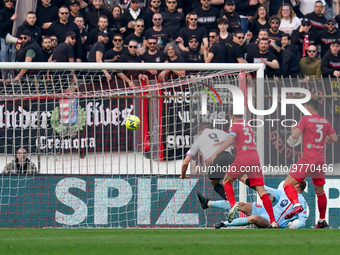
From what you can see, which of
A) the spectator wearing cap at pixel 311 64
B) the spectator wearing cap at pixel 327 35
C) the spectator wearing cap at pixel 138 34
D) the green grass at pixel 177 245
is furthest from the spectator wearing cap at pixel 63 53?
the green grass at pixel 177 245

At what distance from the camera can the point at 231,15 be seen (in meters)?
13.7

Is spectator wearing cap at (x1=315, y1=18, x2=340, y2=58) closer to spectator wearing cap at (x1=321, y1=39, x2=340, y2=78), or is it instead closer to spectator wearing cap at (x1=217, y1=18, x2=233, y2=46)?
spectator wearing cap at (x1=321, y1=39, x2=340, y2=78)

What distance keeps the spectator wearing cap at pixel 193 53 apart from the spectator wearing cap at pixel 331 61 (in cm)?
237

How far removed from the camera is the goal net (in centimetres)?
1077

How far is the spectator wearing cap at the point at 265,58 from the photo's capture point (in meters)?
12.3

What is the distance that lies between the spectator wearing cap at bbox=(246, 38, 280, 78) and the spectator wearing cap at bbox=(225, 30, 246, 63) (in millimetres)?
184

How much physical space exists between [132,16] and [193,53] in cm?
172

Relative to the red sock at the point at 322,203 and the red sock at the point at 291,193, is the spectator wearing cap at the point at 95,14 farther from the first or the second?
the red sock at the point at 322,203

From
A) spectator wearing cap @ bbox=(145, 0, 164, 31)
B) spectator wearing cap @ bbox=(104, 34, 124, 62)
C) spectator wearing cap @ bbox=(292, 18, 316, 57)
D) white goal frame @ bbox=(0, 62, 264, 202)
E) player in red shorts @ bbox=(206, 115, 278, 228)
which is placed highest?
spectator wearing cap @ bbox=(145, 0, 164, 31)

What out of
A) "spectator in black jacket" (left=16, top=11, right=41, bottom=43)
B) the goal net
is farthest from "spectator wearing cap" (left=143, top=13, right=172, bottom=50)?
"spectator in black jacket" (left=16, top=11, right=41, bottom=43)

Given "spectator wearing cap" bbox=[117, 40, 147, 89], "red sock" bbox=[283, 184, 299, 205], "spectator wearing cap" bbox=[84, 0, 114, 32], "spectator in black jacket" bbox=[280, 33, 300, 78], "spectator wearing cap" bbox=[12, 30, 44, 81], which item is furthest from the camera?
"spectator wearing cap" bbox=[84, 0, 114, 32]

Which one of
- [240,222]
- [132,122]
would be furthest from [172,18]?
[240,222]

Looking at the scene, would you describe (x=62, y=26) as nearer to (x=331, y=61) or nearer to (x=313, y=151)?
(x=331, y=61)

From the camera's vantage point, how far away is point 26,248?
6023mm
